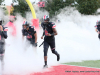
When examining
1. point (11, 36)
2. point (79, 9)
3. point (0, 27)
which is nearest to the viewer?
point (0, 27)

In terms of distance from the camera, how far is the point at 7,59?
712 centimetres

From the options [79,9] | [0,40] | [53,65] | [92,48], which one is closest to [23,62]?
[53,65]

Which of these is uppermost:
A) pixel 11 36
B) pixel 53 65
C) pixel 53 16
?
pixel 53 16

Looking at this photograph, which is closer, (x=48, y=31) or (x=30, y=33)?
(x=48, y=31)

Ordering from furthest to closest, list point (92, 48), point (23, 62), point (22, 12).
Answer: point (22, 12), point (92, 48), point (23, 62)

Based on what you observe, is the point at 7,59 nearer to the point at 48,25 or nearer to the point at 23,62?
the point at 23,62

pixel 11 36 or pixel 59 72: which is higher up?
pixel 11 36

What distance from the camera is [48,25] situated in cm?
670

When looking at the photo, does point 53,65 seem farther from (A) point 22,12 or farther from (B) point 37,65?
(A) point 22,12

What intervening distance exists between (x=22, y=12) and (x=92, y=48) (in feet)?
89.2

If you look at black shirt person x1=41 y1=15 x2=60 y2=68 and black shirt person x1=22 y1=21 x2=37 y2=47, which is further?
black shirt person x1=22 y1=21 x2=37 y2=47

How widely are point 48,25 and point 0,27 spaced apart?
1.54 meters

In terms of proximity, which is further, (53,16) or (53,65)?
(53,16)

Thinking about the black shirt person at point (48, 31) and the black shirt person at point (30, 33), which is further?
the black shirt person at point (30, 33)
